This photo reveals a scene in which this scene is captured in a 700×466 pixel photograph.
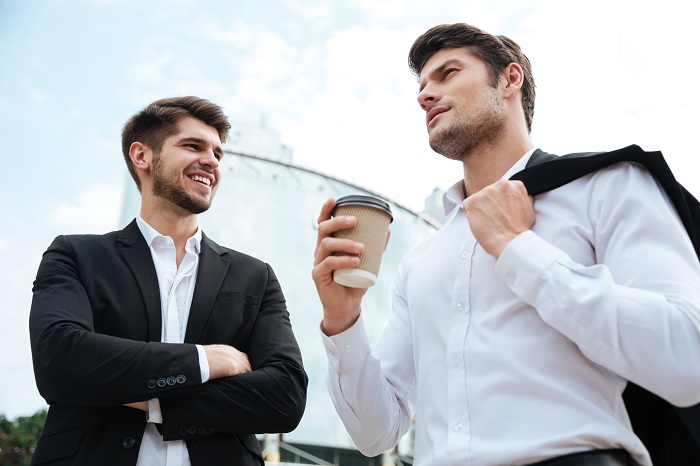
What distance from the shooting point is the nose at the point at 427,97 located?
9.11ft

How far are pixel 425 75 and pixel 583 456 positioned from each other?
1753 mm

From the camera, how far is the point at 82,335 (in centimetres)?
283

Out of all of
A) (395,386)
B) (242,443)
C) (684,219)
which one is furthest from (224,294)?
(684,219)

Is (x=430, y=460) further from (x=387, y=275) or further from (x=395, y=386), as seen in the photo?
(x=387, y=275)

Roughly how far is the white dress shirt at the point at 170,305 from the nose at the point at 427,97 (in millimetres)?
1456

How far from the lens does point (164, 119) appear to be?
157 inches

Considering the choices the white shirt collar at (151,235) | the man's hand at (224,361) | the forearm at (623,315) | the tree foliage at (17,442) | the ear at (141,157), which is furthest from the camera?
the tree foliage at (17,442)

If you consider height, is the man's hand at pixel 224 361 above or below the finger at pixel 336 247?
below

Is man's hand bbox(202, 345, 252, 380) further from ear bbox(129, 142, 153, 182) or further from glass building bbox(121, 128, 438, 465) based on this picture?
glass building bbox(121, 128, 438, 465)

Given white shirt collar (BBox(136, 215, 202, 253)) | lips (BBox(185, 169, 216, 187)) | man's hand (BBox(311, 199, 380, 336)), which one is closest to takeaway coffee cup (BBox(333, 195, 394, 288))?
man's hand (BBox(311, 199, 380, 336))

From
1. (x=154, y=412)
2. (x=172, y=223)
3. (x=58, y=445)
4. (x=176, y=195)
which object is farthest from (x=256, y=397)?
(x=176, y=195)

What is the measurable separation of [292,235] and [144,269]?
29153 millimetres

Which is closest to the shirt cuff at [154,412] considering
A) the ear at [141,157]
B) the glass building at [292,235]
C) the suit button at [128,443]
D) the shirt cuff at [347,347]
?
the suit button at [128,443]

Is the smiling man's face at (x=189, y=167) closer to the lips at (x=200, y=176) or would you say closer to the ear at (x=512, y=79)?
the lips at (x=200, y=176)
